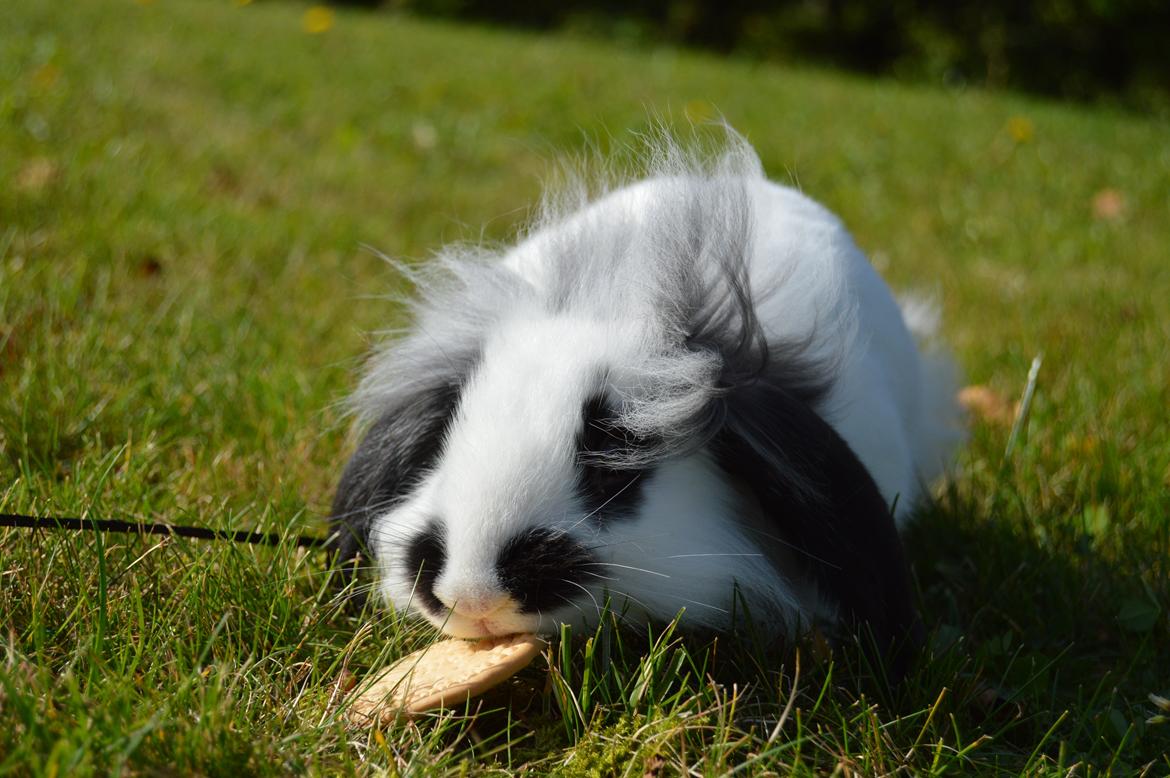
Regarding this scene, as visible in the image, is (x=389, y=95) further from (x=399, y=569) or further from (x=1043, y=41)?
(x=1043, y=41)

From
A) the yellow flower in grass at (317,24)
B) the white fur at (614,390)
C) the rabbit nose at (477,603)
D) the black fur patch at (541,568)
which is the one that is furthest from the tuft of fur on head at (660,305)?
the yellow flower in grass at (317,24)

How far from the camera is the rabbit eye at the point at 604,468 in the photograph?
183 centimetres

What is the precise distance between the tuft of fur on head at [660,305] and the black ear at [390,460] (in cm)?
6

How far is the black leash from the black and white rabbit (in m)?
0.15

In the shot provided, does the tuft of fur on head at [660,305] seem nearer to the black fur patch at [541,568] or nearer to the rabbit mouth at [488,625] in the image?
the black fur patch at [541,568]

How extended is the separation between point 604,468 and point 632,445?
7cm

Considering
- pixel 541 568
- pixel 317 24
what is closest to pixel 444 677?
pixel 541 568

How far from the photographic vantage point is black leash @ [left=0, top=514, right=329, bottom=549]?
1.92 m

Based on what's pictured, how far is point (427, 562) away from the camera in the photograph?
183 centimetres

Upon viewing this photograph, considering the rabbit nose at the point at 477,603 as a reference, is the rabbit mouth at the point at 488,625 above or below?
below

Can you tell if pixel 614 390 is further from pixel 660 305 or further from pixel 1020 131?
pixel 1020 131

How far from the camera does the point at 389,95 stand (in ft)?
24.4

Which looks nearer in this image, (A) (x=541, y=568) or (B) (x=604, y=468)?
(A) (x=541, y=568)

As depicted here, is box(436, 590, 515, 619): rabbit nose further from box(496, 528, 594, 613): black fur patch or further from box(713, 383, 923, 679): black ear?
box(713, 383, 923, 679): black ear
